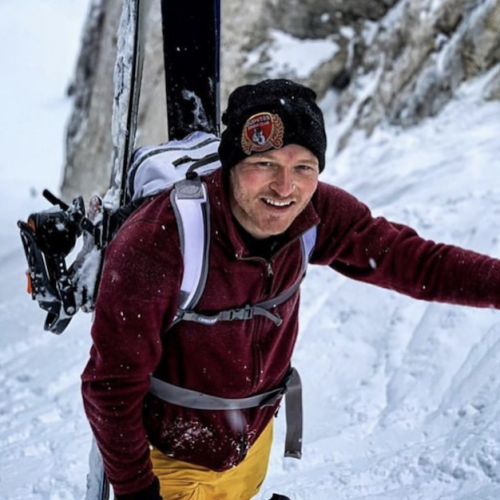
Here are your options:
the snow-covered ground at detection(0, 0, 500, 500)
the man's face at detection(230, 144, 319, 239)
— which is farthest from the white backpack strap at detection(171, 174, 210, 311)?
the snow-covered ground at detection(0, 0, 500, 500)

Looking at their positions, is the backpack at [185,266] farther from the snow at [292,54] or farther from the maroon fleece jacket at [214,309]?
the snow at [292,54]

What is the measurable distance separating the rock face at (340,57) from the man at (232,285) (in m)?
6.14

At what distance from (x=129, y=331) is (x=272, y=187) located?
534 millimetres

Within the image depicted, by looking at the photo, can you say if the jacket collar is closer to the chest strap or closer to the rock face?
the chest strap

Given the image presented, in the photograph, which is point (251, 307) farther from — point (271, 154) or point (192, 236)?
point (271, 154)

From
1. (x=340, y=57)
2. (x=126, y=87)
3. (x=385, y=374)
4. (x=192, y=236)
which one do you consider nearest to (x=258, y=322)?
(x=192, y=236)

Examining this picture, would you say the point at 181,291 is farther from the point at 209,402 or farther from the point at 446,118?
the point at 446,118

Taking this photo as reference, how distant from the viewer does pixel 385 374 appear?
14.2 feet

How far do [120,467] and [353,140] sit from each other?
8099mm

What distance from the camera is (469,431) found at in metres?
3.38

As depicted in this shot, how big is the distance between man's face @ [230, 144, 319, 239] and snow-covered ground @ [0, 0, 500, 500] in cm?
160

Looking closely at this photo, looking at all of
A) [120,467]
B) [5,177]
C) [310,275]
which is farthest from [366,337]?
[5,177]

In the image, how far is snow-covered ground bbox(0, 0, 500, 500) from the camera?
3359 millimetres

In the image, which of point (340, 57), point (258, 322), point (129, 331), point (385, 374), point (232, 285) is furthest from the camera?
point (340, 57)
